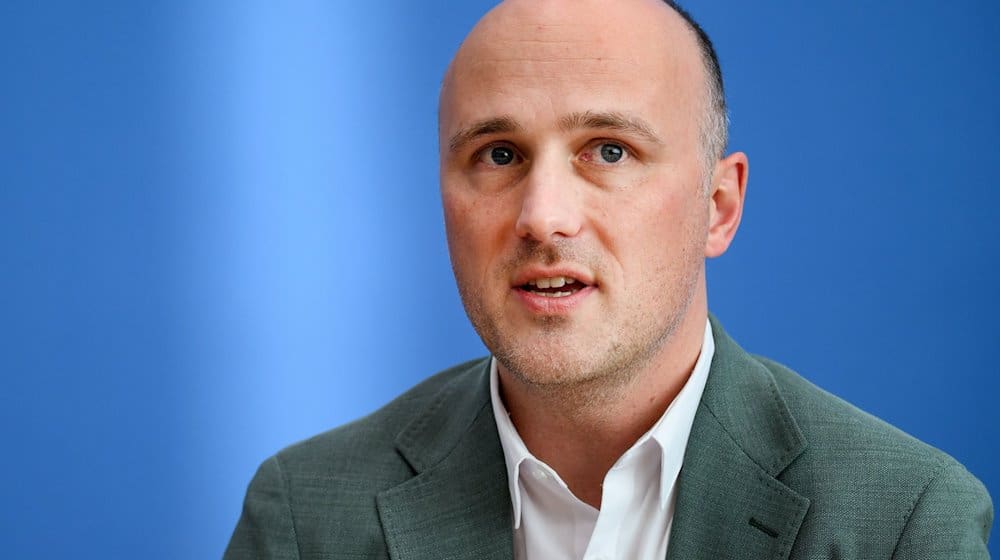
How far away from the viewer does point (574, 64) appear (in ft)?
6.85

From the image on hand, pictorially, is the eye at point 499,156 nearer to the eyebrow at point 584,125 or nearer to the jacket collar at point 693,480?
the eyebrow at point 584,125

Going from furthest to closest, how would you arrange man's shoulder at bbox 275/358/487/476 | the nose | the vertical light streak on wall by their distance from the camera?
the vertical light streak on wall < man's shoulder at bbox 275/358/487/476 < the nose

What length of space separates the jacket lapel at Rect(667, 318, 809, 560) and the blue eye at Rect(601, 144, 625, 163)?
424mm

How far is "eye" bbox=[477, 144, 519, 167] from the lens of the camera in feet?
7.04

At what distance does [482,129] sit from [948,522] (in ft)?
3.06

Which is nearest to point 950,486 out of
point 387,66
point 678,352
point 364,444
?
point 678,352

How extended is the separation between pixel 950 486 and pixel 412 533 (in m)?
0.87

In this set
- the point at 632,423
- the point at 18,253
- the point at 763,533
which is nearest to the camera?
the point at 763,533

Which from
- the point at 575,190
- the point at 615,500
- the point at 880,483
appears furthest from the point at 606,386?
the point at 880,483

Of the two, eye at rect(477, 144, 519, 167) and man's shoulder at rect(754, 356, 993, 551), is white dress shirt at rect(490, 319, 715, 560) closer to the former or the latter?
man's shoulder at rect(754, 356, 993, 551)

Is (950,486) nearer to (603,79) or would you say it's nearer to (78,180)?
(603,79)

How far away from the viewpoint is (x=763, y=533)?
Result: 207 cm

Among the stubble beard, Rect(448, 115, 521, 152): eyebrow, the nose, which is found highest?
Rect(448, 115, 521, 152): eyebrow

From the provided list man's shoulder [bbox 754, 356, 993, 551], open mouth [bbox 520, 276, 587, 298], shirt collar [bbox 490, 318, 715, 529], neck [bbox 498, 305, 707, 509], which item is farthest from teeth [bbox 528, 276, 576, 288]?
man's shoulder [bbox 754, 356, 993, 551]
